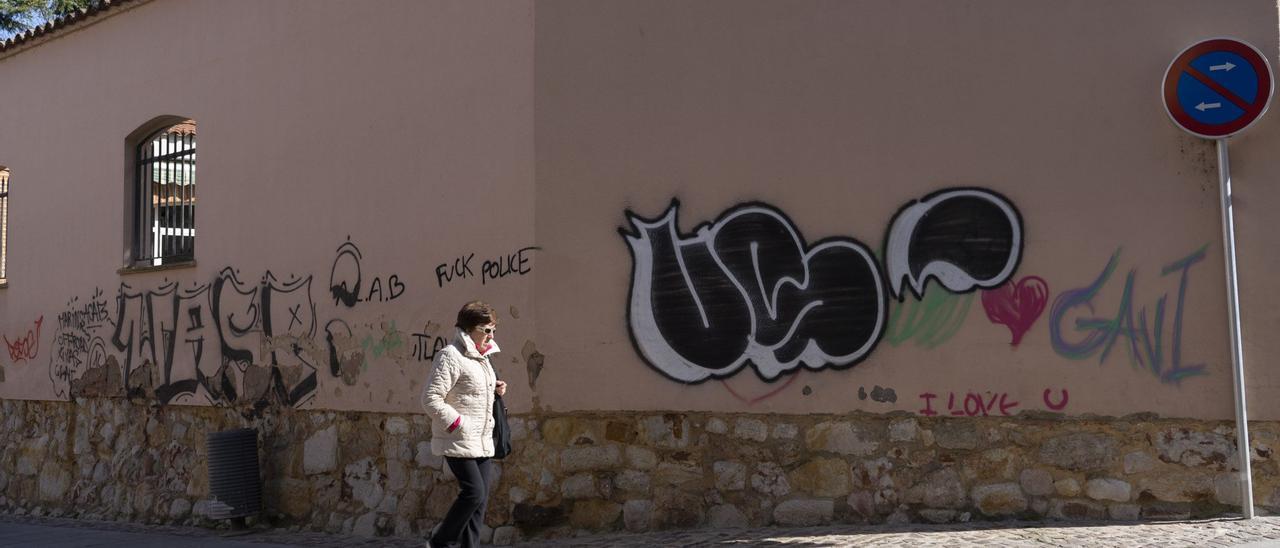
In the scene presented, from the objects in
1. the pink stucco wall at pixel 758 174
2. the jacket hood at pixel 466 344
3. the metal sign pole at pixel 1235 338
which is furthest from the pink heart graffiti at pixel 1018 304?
the jacket hood at pixel 466 344

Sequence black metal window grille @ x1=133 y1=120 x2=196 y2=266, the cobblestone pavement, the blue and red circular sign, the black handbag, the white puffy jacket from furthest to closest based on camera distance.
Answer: black metal window grille @ x1=133 y1=120 x2=196 y2=266 → the blue and red circular sign → the black handbag → the cobblestone pavement → the white puffy jacket

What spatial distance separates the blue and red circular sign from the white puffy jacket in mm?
4276

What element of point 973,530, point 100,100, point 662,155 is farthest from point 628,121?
point 100,100

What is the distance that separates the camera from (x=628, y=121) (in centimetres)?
817

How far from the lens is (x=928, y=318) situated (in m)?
7.62

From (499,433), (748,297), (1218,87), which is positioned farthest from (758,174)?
(1218,87)

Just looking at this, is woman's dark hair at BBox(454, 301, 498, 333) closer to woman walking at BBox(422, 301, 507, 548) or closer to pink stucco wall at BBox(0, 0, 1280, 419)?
woman walking at BBox(422, 301, 507, 548)

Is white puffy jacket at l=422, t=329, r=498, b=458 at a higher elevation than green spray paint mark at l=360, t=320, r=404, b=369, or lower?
lower

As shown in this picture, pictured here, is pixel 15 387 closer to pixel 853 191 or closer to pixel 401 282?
pixel 401 282

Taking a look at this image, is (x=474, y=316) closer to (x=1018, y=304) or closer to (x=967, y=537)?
(x=967, y=537)

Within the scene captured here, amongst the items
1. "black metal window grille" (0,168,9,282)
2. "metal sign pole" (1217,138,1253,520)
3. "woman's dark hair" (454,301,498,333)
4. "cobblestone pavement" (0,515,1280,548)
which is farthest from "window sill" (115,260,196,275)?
"metal sign pole" (1217,138,1253,520)

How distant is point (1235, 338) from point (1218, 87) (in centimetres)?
145

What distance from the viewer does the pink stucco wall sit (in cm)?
726

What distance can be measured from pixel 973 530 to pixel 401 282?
4381 millimetres
